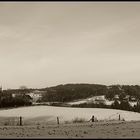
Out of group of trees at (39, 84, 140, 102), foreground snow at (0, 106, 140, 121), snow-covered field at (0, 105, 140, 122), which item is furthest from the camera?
group of trees at (39, 84, 140, 102)

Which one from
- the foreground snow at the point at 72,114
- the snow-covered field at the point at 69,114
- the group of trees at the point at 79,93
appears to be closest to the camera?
the snow-covered field at the point at 69,114

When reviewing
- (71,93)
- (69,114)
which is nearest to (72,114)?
(69,114)

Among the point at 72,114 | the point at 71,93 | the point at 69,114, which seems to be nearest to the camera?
the point at 69,114

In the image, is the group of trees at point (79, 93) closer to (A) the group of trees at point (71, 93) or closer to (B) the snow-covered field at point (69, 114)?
(A) the group of trees at point (71, 93)

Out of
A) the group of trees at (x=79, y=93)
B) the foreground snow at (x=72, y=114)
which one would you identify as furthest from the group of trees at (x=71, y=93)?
the foreground snow at (x=72, y=114)

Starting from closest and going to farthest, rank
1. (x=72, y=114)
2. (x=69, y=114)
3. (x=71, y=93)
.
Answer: (x=69, y=114) < (x=72, y=114) < (x=71, y=93)

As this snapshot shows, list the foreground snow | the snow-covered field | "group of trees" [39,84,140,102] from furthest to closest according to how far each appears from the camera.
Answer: "group of trees" [39,84,140,102]
the foreground snow
the snow-covered field

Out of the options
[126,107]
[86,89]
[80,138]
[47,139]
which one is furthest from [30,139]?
[86,89]

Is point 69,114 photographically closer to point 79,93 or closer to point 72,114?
point 72,114

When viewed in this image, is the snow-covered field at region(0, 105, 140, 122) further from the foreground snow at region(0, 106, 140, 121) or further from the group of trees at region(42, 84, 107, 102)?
the group of trees at region(42, 84, 107, 102)

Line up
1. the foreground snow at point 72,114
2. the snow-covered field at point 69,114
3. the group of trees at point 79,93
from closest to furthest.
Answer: the snow-covered field at point 69,114 → the foreground snow at point 72,114 → the group of trees at point 79,93

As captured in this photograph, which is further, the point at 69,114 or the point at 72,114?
the point at 72,114

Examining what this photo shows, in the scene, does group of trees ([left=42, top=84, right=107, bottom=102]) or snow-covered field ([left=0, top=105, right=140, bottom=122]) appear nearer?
snow-covered field ([left=0, top=105, right=140, bottom=122])

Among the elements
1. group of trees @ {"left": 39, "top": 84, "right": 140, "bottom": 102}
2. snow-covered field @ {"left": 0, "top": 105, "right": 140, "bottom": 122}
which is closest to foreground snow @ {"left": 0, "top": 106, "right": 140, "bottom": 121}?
snow-covered field @ {"left": 0, "top": 105, "right": 140, "bottom": 122}
